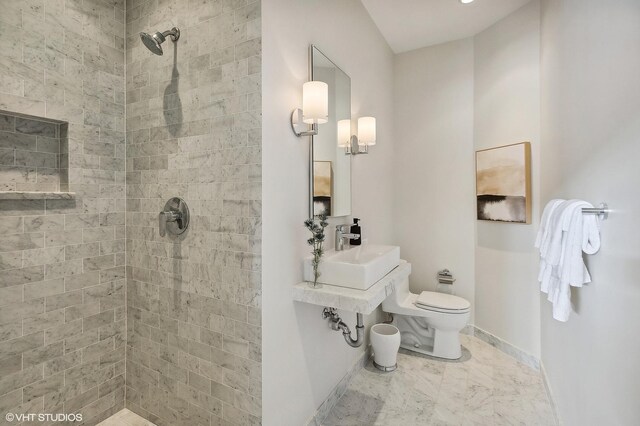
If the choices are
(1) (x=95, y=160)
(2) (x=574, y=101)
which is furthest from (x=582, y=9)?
(1) (x=95, y=160)

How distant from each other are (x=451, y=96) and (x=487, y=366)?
259 centimetres

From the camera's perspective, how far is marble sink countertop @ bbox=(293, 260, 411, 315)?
Answer: 60.7 inches

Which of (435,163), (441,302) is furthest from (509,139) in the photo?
(441,302)

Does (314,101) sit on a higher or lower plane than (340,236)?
higher

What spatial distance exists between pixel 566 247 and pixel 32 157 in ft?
9.08

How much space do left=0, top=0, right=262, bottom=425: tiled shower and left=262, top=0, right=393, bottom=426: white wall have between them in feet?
0.23

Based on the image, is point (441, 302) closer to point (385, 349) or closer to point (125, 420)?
point (385, 349)

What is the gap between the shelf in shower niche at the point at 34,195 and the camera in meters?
1.51

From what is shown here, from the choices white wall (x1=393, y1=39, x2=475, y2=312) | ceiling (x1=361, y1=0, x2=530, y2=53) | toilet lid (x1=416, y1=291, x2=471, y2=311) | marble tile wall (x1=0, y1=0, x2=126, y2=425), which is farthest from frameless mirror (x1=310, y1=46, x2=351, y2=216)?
white wall (x1=393, y1=39, x2=475, y2=312)

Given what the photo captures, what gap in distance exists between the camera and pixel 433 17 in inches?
110

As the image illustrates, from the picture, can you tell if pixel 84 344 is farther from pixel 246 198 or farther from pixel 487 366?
pixel 487 366

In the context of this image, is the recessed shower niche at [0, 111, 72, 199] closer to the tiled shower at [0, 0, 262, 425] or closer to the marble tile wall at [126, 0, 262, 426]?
the tiled shower at [0, 0, 262, 425]

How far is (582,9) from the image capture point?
62.6 inches

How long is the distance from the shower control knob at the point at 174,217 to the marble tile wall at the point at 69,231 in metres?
0.49
